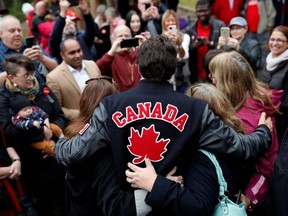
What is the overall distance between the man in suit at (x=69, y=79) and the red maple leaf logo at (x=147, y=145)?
1.95 metres

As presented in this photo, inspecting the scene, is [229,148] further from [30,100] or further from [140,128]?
[30,100]

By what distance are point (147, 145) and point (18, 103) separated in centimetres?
167

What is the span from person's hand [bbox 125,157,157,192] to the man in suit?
76.7 inches

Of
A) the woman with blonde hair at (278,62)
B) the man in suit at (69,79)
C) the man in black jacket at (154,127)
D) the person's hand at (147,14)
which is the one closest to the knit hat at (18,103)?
the man in suit at (69,79)

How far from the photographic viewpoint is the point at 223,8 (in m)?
6.86

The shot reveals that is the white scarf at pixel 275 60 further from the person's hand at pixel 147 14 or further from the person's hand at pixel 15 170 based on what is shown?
the person's hand at pixel 15 170

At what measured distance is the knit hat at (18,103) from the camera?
308 centimetres

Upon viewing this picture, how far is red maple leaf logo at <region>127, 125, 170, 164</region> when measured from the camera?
1820 mm

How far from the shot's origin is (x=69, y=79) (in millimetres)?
3834

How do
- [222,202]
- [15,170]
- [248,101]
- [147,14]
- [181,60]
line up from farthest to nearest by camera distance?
[147,14]
[181,60]
[15,170]
[248,101]
[222,202]

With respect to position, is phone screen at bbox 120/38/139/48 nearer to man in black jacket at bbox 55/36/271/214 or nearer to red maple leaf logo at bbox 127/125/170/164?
man in black jacket at bbox 55/36/271/214

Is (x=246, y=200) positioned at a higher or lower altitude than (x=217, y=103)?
lower

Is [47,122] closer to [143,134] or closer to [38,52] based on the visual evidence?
[38,52]

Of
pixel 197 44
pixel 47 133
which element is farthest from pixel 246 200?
pixel 197 44
